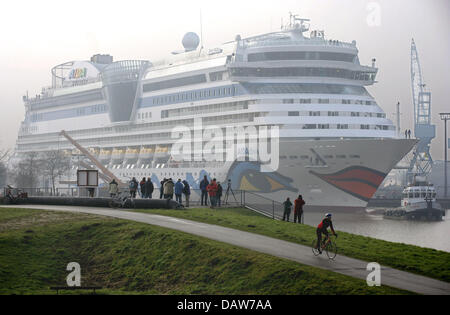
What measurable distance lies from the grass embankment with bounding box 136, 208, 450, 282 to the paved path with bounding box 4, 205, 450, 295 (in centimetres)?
69

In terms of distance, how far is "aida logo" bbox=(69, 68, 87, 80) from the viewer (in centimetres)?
10612

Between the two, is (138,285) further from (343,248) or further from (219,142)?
(219,142)

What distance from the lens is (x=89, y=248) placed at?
29047 mm

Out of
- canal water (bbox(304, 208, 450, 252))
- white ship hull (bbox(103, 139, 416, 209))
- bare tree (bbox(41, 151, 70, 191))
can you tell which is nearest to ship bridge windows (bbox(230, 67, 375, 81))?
white ship hull (bbox(103, 139, 416, 209))

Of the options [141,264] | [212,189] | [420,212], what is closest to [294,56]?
[420,212]

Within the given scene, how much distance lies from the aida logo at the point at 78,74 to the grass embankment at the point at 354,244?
71980mm

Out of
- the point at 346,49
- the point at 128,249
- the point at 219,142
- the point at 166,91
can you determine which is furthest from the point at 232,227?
the point at 166,91

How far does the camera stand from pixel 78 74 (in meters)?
107

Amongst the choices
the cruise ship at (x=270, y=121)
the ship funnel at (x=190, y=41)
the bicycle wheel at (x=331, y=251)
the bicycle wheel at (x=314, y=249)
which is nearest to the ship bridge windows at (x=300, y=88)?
the cruise ship at (x=270, y=121)

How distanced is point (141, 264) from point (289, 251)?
559 centimetres

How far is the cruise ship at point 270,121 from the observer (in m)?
62.2

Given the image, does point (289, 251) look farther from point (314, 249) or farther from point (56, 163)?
point (56, 163)

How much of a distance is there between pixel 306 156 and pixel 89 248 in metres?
35.3

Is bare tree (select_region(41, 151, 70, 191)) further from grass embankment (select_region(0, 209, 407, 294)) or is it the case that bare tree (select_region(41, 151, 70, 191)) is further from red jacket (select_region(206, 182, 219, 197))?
grass embankment (select_region(0, 209, 407, 294))
